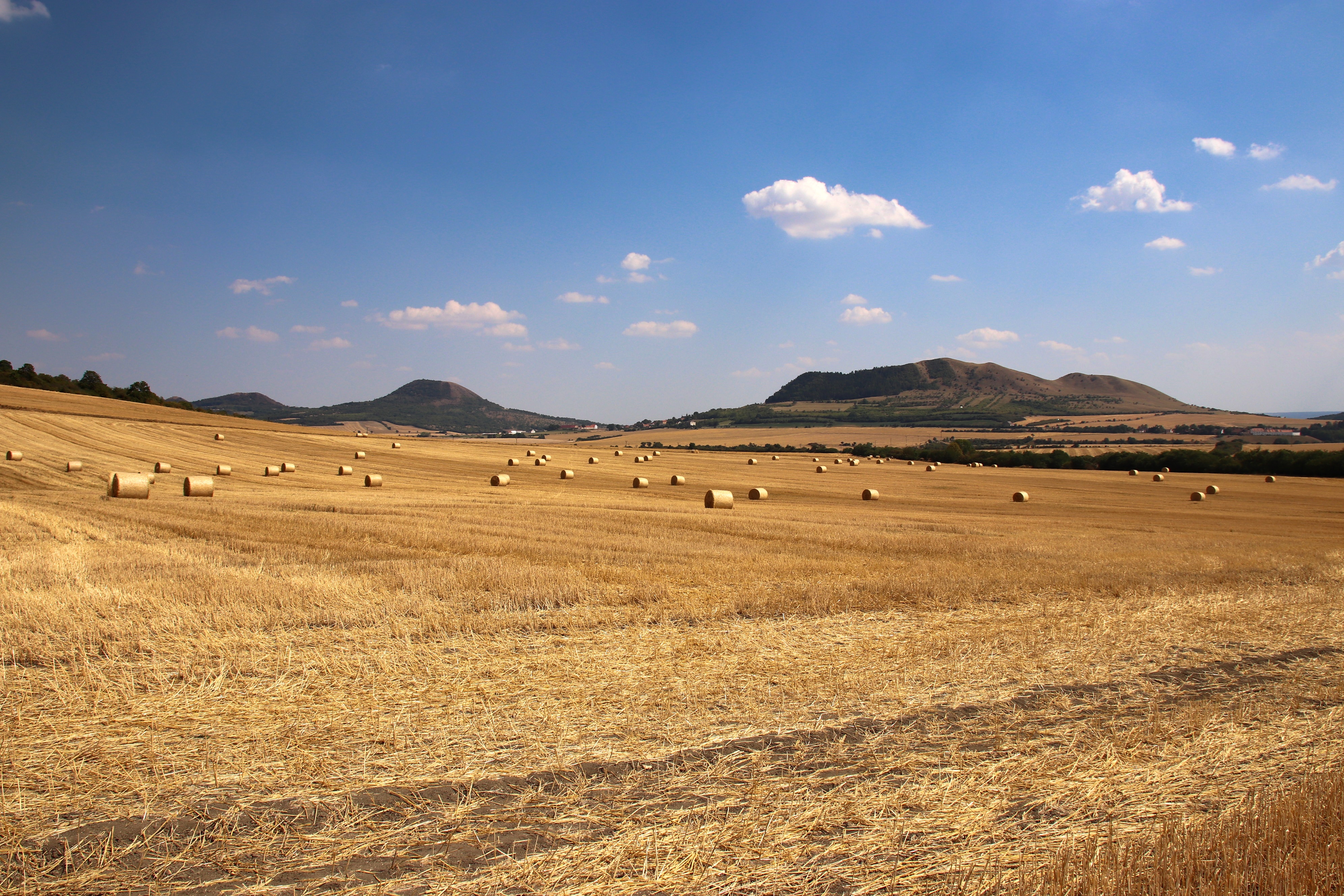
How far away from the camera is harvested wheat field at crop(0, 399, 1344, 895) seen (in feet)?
13.3

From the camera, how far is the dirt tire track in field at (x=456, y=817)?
154 inches

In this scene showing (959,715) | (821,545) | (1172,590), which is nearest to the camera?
(959,715)

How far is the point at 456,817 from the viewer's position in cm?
451

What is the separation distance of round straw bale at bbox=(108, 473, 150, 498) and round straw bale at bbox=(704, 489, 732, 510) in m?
17.3

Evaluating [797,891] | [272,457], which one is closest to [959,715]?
[797,891]

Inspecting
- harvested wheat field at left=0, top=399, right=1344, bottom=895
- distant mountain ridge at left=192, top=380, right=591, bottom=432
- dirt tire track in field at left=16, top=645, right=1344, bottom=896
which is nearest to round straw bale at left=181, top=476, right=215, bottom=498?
harvested wheat field at left=0, top=399, right=1344, bottom=895

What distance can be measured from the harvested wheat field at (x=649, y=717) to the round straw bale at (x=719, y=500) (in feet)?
32.5

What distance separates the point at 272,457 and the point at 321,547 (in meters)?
29.7

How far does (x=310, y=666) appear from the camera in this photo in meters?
7.29

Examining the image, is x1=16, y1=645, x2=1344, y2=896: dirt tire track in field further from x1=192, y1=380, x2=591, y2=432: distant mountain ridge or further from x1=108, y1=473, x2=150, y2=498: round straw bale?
x1=192, y1=380, x2=591, y2=432: distant mountain ridge

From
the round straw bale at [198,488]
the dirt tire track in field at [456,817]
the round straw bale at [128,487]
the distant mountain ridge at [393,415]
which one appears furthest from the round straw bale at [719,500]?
the distant mountain ridge at [393,415]

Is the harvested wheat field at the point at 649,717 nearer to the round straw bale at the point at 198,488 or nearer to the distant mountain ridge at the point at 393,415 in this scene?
the round straw bale at the point at 198,488

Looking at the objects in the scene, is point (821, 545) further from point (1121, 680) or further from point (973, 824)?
point (973, 824)

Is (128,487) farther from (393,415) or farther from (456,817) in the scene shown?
(393,415)
